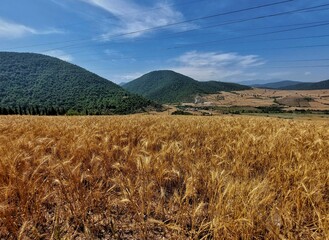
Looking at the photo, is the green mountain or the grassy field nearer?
the grassy field

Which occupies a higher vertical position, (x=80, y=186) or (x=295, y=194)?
A: (x=80, y=186)

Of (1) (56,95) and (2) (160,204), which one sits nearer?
(2) (160,204)

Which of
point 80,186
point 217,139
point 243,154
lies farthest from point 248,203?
point 217,139

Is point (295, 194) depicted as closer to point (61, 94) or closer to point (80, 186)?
point (80, 186)

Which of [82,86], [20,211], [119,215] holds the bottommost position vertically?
[119,215]

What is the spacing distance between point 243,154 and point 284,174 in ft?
4.59

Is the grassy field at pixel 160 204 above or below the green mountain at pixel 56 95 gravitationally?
below

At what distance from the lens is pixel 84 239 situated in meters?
2.83

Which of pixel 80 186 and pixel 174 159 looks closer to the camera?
pixel 80 186

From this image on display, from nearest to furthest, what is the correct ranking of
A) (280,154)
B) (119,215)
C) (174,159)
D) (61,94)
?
(119,215) < (174,159) < (280,154) < (61,94)

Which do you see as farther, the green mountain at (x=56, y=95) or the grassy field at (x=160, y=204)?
the green mountain at (x=56, y=95)

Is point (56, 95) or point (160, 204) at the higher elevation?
point (56, 95)

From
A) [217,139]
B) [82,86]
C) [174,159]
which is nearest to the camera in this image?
[174,159]

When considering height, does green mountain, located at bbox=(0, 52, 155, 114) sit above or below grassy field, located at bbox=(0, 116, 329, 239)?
above
